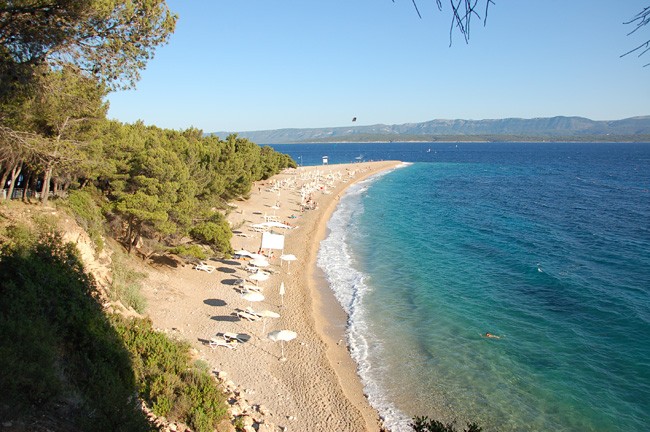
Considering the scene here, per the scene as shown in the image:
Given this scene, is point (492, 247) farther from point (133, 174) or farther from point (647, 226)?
point (133, 174)

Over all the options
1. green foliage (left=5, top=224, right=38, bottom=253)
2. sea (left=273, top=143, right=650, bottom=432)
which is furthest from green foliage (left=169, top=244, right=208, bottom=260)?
green foliage (left=5, top=224, right=38, bottom=253)

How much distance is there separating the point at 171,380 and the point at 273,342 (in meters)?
6.40

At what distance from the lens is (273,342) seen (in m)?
16.0

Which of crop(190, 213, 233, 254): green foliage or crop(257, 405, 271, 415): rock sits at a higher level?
crop(190, 213, 233, 254): green foliage

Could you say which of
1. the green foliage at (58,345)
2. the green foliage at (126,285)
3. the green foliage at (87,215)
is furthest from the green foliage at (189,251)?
the green foliage at (58,345)

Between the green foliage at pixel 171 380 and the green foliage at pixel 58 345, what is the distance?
510 mm

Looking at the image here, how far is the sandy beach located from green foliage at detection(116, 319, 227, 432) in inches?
46.7

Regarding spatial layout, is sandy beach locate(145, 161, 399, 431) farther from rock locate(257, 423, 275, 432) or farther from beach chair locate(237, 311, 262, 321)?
beach chair locate(237, 311, 262, 321)

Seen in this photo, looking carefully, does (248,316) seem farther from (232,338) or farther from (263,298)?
(232,338)

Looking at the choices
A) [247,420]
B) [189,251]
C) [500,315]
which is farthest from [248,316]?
[500,315]

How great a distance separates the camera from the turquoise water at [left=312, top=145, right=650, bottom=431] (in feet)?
42.8

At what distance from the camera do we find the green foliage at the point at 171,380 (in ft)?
29.4

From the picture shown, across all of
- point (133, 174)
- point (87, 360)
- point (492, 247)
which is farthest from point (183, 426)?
point (492, 247)

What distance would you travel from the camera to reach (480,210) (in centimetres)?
4491
